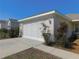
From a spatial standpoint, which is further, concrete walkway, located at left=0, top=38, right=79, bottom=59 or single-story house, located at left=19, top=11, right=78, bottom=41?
single-story house, located at left=19, top=11, right=78, bottom=41

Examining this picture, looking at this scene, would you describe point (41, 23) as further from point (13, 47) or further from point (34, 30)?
point (13, 47)

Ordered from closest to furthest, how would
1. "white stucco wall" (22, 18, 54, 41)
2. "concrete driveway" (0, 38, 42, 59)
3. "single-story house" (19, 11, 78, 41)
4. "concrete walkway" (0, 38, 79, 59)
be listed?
"concrete walkway" (0, 38, 79, 59), "concrete driveway" (0, 38, 42, 59), "single-story house" (19, 11, 78, 41), "white stucco wall" (22, 18, 54, 41)

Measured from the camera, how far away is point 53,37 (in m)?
10.8

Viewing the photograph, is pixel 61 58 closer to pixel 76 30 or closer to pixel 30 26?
pixel 30 26

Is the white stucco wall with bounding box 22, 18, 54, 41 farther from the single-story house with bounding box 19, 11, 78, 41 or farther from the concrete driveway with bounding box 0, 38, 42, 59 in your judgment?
the concrete driveway with bounding box 0, 38, 42, 59

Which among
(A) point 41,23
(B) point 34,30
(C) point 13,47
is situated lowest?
(C) point 13,47

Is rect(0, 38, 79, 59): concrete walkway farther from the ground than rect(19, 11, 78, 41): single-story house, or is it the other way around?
rect(19, 11, 78, 41): single-story house

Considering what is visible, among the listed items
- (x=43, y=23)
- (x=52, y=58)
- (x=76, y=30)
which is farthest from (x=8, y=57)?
(x=76, y=30)

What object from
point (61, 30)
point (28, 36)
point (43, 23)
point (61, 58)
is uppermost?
point (43, 23)

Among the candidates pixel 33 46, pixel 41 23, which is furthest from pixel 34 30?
pixel 33 46

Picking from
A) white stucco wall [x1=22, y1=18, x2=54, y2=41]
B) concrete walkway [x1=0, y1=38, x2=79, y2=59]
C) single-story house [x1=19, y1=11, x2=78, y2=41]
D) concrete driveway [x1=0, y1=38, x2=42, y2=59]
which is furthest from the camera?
white stucco wall [x1=22, y1=18, x2=54, y2=41]

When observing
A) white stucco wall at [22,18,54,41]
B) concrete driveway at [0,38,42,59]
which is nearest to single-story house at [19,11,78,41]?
white stucco wall at [22,18,54,41]

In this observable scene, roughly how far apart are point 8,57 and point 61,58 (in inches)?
138

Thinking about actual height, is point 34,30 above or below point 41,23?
below
